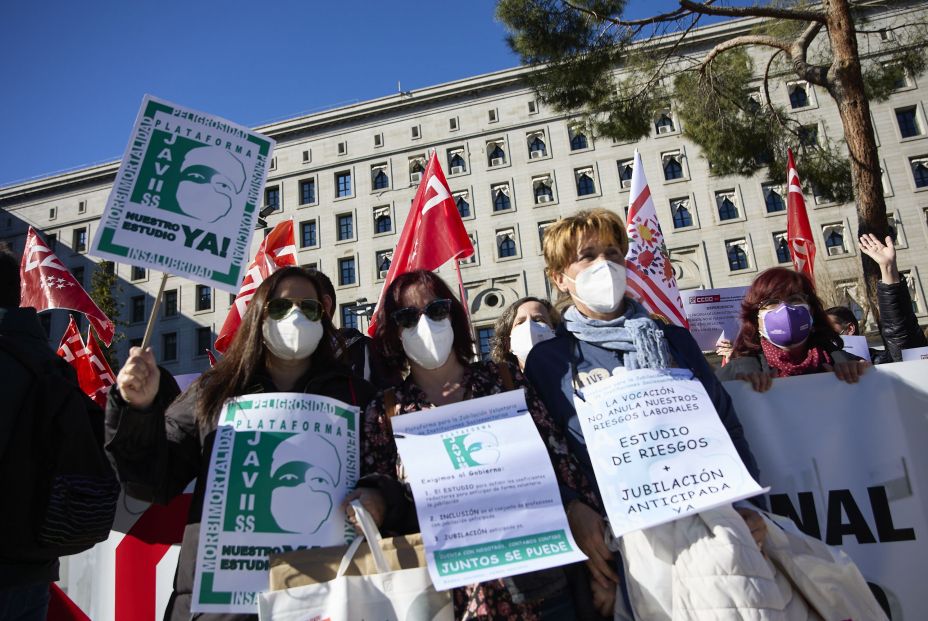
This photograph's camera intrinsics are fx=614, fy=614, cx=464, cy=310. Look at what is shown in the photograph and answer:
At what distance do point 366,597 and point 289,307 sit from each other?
1112 millimetres

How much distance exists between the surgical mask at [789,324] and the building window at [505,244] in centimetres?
2882

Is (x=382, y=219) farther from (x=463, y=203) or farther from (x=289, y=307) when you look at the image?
(x=289, y=307)

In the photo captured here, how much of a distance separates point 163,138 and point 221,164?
0.25 metres

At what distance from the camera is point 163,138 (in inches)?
104

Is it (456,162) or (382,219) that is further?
(382,219)

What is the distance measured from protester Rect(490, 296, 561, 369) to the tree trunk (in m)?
3.59

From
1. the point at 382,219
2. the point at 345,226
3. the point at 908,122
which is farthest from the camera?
the point at 345,226

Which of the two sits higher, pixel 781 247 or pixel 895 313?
pixel 781 247

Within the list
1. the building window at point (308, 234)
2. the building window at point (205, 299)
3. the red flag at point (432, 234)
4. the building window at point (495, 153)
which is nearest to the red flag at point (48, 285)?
the red flag at point (432, 234)

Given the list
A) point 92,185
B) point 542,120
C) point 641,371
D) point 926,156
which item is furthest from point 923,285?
point 92,185

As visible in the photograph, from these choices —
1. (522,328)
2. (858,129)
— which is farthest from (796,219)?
(522,328)

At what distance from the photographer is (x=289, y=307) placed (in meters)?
2.38

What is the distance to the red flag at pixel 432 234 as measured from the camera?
6.58m

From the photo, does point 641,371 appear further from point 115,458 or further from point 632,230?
point 632,230
